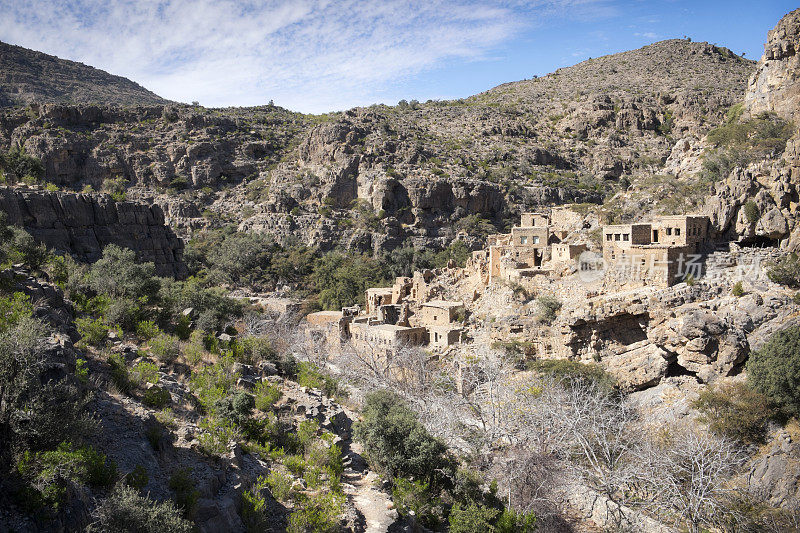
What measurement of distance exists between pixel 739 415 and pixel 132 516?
1677 centimetres

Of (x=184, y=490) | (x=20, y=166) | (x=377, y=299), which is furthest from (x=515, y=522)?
(x=20, y=166)

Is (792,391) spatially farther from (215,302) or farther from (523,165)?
(523,165)

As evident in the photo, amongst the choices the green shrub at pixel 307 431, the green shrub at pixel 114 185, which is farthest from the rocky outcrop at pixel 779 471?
the green shrub at pixel 114 185

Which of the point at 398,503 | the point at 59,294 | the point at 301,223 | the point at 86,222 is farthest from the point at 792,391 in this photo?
the point at 301,223

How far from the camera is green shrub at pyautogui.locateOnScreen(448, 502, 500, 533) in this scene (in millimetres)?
10562

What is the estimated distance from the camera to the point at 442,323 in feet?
88.0

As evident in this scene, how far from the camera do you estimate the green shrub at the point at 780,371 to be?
14883 millimetres

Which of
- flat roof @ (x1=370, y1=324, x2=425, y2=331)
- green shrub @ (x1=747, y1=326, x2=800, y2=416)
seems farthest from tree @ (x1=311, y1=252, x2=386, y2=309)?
green shrub @ (x1=747, y1=326, x2=800, y2=416)

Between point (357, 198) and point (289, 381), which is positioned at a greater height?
point (357, 198)

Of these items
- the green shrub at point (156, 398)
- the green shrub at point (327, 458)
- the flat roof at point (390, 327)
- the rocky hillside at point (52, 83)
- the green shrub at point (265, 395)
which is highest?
the rocky hillside at point (52, 83)

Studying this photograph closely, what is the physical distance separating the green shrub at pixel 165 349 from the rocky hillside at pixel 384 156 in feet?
117

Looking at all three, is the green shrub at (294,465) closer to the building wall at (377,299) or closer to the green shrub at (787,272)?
the green shrub at (787,272)

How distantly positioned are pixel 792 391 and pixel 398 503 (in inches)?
519

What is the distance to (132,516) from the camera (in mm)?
5828
